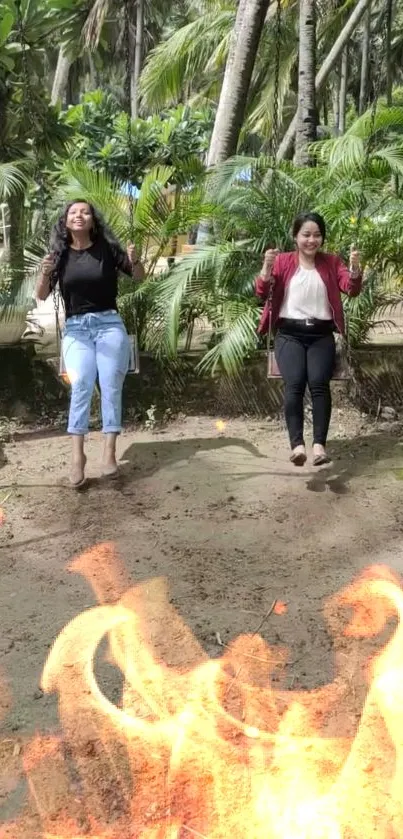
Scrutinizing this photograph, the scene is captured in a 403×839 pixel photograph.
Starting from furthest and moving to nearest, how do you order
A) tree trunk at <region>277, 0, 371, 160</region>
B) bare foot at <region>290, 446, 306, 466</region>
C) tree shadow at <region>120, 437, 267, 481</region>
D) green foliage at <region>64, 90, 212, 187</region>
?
1. tree trunk at <region>277, 0, 371, 160</region>
2. green foliage at <region>64, 90, 212, 187</region>
3. tree shadow at <region>120, 437, 267, 481</region>
4. bare foot at <region>290, 446, 306, 466</region>

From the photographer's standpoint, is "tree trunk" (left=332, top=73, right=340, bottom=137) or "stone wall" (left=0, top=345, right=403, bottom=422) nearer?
"stone wall" (left=0, top=345, right=403, bottom=422)

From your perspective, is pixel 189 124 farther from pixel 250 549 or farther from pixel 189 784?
pixel 189 784

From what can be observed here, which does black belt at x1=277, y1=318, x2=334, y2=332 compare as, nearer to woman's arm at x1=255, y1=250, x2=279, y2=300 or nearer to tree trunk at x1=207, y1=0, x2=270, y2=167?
woman's arm at x1=255, y1=250, x2=279, y2=300

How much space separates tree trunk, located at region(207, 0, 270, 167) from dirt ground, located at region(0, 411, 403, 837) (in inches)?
98.6

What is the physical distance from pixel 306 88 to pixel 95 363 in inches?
178

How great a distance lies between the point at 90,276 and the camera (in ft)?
13.9

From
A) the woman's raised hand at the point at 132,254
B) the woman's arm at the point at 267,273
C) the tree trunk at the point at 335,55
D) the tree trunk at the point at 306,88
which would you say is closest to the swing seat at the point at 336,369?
the woman's arm at the point at 267,273

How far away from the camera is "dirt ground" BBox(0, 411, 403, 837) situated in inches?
105

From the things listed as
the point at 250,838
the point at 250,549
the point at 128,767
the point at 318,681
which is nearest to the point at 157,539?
the point at 250,549

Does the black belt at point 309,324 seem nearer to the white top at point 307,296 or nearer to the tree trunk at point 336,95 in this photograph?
the white top at point 307,296

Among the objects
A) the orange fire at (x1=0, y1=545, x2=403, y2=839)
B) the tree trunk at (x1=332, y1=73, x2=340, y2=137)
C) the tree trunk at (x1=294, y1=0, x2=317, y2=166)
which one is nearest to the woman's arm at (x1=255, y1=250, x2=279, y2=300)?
the orange fire at (x1=0, y1=545, x2=403, y2=839)

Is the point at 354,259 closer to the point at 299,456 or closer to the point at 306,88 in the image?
the point at 299,456

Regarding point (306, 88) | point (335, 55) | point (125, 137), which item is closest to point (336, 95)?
point (335, 55)

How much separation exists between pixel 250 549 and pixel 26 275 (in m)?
2.74
